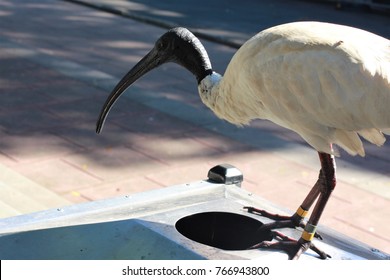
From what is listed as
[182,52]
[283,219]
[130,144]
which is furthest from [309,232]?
[130,144]

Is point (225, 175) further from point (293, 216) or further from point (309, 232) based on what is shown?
point (309, 232)

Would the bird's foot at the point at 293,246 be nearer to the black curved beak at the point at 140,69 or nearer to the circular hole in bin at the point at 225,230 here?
the circular hole in bin at the point at 225,230

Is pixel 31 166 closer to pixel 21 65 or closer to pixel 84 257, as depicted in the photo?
pixel 84 257

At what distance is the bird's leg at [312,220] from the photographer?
135 inches

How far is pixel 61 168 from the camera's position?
541cm

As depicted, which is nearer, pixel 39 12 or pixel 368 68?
pixel 368 68

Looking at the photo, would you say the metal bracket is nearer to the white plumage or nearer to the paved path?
the white plumage

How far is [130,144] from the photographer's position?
598 centimetres

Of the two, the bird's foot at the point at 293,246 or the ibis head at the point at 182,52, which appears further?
the ibis head at the point at 182,52

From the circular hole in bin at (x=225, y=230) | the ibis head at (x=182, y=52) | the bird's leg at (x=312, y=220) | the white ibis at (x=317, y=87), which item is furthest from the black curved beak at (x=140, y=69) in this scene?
the bird's leg at (x=312, y=220)

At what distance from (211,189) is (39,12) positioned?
7.79m

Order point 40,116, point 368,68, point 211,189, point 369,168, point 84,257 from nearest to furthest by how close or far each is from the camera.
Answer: point 84,257 → point 368,68 → point 211,189 → point 369,168 → point 40,116

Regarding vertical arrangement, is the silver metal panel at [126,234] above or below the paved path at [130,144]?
above
